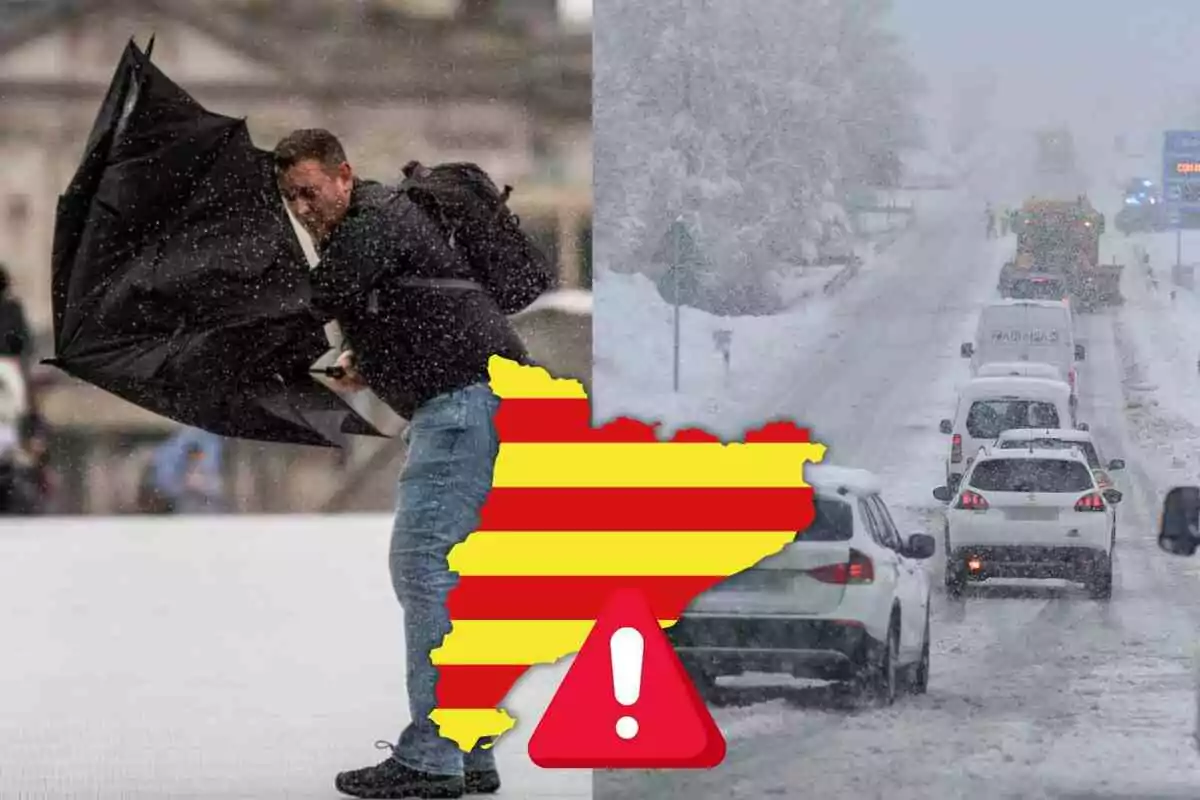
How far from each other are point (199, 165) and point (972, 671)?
1.98 metres

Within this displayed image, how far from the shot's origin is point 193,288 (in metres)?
4.53

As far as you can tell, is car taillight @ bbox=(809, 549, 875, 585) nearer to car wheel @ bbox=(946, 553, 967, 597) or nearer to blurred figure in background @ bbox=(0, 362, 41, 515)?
car wheel @ bbox=(946, 553, 967, 597)

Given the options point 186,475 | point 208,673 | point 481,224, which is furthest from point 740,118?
point 208,673

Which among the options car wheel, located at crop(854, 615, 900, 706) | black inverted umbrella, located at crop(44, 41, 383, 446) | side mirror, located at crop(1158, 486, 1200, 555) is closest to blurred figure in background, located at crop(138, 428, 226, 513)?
black inverted umbrella, located at crop(44, 41, 383, 446)

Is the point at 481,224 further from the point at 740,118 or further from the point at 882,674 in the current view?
the point at 882,674

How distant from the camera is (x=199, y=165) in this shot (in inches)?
178

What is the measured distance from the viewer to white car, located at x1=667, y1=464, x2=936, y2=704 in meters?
4.58

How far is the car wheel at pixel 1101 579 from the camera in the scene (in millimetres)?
4598

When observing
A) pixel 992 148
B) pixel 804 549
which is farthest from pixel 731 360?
pixel 992 148

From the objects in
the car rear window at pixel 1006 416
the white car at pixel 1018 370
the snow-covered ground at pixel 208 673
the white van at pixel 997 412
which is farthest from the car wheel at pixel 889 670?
the snow-covered ground at pixel 208 673

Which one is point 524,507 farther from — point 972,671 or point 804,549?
point 972,671

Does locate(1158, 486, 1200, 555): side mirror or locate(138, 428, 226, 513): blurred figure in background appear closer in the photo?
locate(1158, 486, 1200, 555): side mirror

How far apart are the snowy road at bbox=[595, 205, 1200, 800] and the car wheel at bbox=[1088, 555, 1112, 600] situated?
0.02 meters

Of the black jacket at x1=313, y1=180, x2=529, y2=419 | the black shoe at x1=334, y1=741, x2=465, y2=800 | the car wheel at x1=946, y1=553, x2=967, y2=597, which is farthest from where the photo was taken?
the car wheel at x1=946, y1=553, x2=967, y2=597
